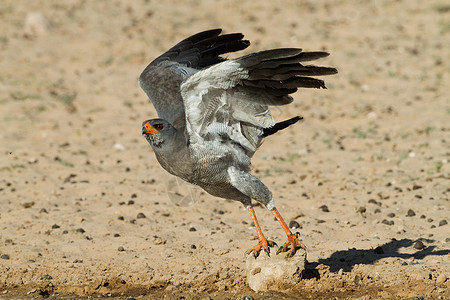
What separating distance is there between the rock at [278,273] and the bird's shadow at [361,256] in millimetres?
263

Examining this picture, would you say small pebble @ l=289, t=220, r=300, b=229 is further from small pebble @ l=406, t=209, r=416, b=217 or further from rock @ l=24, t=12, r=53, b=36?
rock @ l=24, t=12, r=53, b=36

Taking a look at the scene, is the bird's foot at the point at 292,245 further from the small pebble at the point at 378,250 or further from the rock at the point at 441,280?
the rock at the point at 441,280

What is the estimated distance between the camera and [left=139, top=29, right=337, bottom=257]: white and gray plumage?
5.80 m

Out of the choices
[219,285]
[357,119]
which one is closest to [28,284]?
[219,285]

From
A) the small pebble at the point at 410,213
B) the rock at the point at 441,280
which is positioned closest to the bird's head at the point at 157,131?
the rock at the point at 441,280

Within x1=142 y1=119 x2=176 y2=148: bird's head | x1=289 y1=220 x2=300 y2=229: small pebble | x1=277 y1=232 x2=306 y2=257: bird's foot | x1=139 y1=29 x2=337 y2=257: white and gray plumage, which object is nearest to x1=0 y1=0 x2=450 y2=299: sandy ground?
x1=289 y1=220 x2=300 y2=229: small pebble

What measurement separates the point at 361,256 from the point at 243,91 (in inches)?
87.1

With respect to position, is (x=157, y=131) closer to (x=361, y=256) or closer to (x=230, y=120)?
(x=230, y=120)

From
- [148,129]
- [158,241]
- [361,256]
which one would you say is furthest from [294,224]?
[148,129]

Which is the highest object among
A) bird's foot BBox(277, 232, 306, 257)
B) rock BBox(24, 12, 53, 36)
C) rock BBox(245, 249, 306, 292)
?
rock BBox(24, 12, 53, 36)

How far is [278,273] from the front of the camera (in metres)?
6.14

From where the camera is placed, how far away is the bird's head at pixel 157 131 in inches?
243

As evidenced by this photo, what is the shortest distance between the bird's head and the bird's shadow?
1936 millimetres

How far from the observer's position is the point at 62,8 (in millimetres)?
17750
